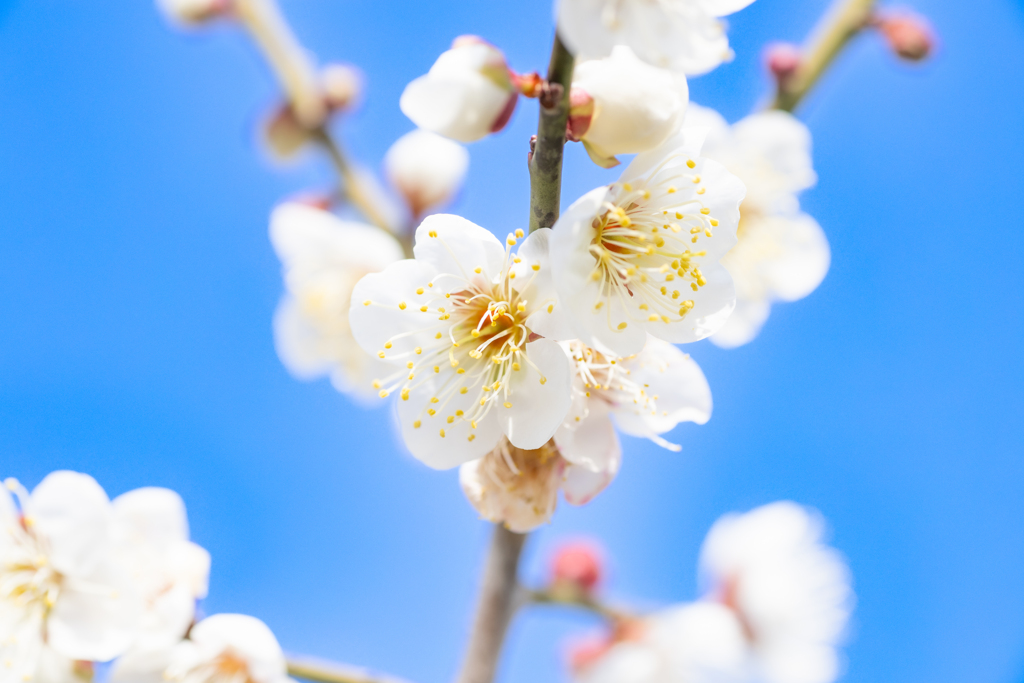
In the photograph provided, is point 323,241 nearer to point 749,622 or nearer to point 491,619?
point 491,619

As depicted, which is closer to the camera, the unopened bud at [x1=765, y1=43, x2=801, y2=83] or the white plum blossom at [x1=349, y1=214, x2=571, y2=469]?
the white plum blossom at [x1=349, y1=214, x2=571, y2=469]

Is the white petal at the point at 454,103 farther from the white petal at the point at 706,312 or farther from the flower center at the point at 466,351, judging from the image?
the white petal at the point at 706,312

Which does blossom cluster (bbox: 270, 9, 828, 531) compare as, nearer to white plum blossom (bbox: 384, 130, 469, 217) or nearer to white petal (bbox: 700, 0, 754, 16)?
white petal (bbox: 700, 0, 754, 16)

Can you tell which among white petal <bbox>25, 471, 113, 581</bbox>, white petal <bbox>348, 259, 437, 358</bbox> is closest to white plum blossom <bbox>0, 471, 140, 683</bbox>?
white petal <bbox>25, 471, 113, 581</bbox>

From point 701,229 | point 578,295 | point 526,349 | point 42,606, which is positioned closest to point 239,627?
point 42,606

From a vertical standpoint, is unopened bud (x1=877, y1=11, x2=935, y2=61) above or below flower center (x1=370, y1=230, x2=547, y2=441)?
above

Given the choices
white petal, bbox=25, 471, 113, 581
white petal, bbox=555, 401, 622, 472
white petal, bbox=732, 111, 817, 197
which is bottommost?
white petal, bbox=25, 471, 113, 581
